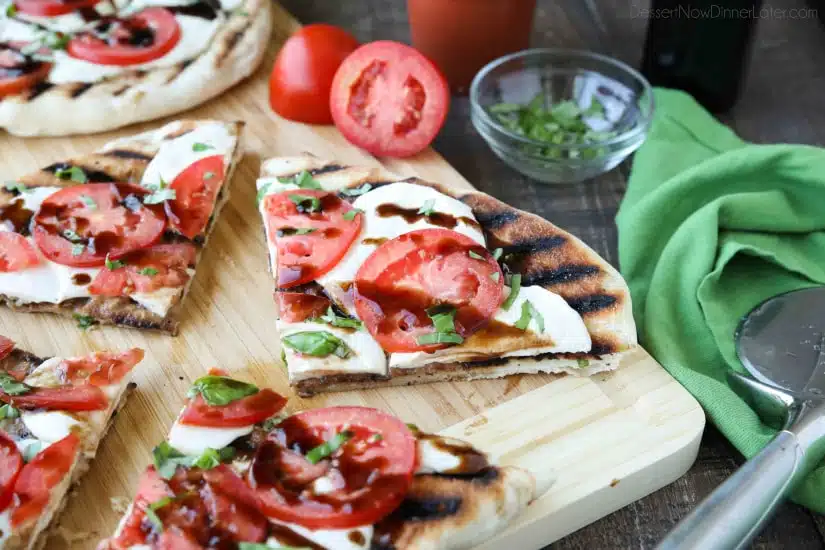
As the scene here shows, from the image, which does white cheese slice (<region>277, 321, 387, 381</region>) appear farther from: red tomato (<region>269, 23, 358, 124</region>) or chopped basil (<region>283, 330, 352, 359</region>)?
red tomato (<region>269, 23, 358, 124</region>)

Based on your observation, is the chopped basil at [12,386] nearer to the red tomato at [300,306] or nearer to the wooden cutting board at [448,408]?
the wooden cutting board at [448,408]

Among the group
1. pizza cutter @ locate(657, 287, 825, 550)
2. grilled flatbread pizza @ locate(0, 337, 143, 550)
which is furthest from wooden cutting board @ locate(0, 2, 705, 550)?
pizza cutter @ locate(657, 287, 825, 550)

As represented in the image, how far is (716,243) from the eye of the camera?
14.2 ft

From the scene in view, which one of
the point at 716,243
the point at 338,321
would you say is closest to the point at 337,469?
the point at 338,321

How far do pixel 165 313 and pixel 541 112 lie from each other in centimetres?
240

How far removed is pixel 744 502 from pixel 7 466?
2.59 metres

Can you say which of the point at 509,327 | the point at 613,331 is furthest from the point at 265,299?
the point at 613,331

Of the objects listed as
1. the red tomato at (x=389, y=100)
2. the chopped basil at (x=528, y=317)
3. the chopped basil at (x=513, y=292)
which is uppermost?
the red tomato at (x=389, y=100)

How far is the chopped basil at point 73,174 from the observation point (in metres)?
4.56

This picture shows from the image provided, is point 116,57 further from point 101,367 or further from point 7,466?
point 7,466

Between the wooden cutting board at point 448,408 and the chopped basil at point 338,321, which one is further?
the chopped basil at point 338,321

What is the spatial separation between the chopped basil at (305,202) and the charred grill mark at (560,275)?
3.27 ft

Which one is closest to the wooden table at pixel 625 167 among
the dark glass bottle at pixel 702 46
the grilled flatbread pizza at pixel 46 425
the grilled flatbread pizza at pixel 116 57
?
the dark glass bottle at pixel 702 46

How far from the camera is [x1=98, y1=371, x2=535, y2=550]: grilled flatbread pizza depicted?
10.2 ft
